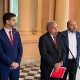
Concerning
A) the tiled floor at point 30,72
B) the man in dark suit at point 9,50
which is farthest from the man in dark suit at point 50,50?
the tiled floor at point 30,72

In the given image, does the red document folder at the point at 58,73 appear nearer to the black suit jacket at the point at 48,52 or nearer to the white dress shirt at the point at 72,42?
the black suit jacket at the point at 48,52

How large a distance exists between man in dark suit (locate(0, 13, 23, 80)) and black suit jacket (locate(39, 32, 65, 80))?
1.29ft

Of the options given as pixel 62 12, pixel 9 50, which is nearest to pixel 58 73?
pixel 9 50

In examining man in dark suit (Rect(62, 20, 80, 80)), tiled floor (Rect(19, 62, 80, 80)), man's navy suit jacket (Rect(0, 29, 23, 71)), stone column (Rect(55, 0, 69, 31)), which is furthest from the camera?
stone column (Rect(55, 0, 69, 31))

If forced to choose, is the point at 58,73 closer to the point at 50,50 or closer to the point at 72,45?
the point at 50,50

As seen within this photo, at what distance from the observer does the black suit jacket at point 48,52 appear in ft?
13.4

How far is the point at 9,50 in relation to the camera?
12.8ft

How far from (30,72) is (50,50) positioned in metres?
3.25

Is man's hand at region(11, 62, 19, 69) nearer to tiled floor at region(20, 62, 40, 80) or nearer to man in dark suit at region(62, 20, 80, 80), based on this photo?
man in dark suit at region(62, 20, 80, 80)

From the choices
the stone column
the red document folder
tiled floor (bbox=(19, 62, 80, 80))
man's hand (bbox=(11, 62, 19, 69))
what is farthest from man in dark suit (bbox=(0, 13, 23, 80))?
the stone column

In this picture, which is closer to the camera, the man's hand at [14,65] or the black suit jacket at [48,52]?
the man's hand at [14,65]

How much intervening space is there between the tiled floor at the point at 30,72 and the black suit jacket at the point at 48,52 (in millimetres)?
2241

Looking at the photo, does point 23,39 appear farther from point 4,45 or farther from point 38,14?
point 4,45

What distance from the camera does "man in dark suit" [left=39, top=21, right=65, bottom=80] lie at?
4.08 metres
